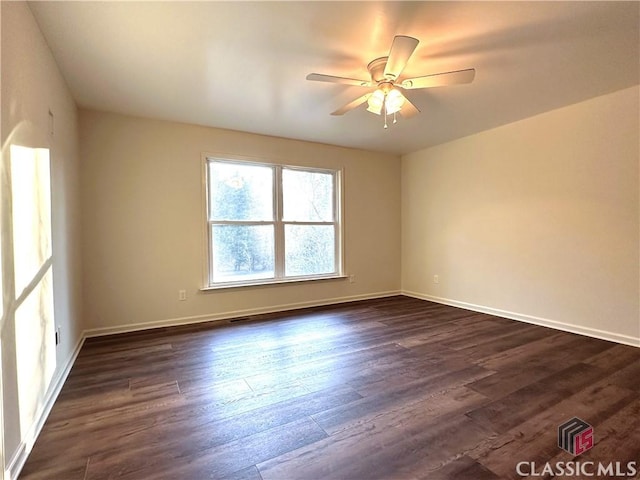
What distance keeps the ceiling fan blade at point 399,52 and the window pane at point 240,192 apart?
2.48m

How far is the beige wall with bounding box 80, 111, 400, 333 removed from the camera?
3.39 m

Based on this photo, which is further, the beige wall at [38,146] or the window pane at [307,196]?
the window pane at [307,196]

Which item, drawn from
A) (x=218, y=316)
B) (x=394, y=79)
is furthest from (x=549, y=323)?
(x=218, y=316)

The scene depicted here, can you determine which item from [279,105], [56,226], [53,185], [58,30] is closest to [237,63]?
[279,105]

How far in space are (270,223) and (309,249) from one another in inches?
29.5

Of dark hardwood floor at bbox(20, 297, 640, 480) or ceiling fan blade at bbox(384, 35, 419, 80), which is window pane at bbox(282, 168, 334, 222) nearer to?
dark hardwood floor at bbox(20, 297, 640, 480)

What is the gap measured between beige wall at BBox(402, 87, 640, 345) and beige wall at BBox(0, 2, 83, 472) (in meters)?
4.56

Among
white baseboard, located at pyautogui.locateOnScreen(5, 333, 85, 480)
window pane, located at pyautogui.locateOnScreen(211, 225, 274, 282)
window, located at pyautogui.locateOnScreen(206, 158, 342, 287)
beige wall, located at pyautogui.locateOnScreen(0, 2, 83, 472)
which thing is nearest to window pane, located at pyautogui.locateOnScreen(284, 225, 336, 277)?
window, located at pyautogui.locateOnScreen(206, 158, 342, 287)

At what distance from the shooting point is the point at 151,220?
3.63 meters

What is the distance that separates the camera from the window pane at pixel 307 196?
4.52 metres

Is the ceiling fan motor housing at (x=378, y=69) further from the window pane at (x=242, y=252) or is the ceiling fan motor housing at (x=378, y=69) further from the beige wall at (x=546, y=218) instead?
the window pane at (x=242, y=252)

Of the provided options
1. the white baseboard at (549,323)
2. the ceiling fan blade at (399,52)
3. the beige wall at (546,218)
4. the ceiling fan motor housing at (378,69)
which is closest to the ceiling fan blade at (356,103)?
the ceiling fan motor housing at (378,69)

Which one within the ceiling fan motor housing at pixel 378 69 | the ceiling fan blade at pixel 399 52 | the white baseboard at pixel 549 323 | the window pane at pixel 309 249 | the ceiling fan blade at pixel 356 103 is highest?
the ceiling fan motor housing at pixel 378 69

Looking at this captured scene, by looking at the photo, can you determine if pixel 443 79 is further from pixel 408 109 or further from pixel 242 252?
pixel 242 252
